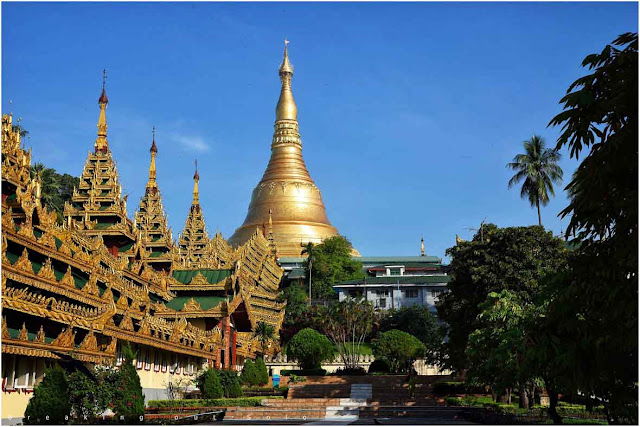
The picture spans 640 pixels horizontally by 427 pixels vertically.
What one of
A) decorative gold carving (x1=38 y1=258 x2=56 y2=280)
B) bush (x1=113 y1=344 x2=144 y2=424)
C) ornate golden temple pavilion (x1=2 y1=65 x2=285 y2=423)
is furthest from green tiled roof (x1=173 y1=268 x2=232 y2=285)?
bush (x1=113 y1=344 x2=144 y2=424)

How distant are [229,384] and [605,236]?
26837mm

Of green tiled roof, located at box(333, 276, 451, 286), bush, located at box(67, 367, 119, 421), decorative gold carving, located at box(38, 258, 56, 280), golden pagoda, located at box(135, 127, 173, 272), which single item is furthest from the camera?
green tiled roof, located at box(333, 276, 451, 286)

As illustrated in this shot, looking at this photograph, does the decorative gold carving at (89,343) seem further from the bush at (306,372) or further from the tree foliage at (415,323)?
the tree foliage at (415,323)

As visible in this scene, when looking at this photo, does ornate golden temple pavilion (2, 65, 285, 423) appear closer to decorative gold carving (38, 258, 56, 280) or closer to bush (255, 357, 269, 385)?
decorative gold carving (38, 258, 56, 280)

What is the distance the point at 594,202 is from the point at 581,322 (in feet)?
6.28

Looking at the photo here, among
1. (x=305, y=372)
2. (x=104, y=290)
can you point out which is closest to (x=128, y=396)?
(x=104, y=290)

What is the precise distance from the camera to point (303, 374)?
4972 cm

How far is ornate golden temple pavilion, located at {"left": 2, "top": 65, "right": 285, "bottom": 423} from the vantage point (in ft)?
71.4

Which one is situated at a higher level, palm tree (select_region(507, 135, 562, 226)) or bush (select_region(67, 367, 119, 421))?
palm tree (select_region(507, 135, 562, 226))

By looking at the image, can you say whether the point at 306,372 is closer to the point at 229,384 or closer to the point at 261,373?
the point at 261,373

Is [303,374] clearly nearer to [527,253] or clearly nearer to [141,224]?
[141,224]

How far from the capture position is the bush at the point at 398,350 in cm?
5544

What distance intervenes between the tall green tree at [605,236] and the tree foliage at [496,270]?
2227cm

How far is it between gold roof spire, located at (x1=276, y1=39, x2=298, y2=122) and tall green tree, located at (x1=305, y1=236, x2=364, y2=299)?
2275cm
